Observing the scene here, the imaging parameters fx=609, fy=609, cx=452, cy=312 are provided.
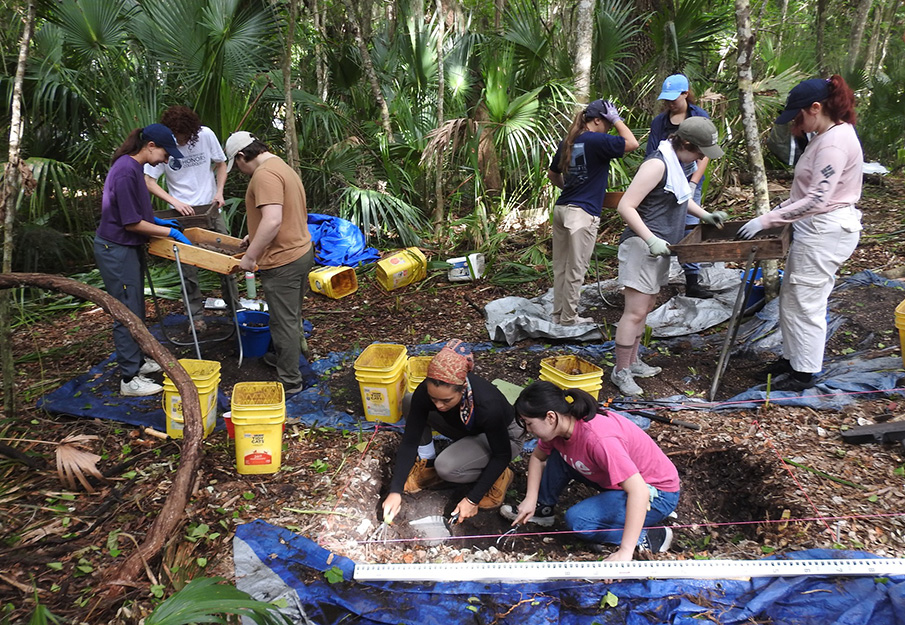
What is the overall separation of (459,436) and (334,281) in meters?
3.13

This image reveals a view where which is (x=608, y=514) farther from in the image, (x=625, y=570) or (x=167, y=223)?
(x=167, y=223)

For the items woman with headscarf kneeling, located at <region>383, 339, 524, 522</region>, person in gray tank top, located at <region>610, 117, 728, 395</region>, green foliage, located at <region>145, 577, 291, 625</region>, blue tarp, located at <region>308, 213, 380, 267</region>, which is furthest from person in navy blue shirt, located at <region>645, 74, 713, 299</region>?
green foliage, located at <region>145, 577, 291, 625</region>

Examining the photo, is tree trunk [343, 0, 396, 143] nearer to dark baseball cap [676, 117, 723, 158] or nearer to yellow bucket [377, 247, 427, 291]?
yellow bucket [377, 247, 427, 291]

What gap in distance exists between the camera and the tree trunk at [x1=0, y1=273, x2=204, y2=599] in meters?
2.43

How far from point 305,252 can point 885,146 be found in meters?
8.36

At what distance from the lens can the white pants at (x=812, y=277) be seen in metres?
3.37

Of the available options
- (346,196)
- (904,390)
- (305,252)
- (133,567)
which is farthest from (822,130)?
(346,196)

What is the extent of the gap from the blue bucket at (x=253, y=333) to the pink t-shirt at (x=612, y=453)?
241cm

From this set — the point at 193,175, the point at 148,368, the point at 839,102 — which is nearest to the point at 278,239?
the point at 148,368

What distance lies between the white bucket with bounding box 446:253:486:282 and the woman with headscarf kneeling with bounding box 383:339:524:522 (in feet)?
9.24

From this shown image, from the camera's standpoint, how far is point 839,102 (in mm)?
3189

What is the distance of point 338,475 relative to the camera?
318 cm

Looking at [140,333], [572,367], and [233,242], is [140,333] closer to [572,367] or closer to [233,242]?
[233,242]

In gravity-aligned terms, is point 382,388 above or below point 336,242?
below
